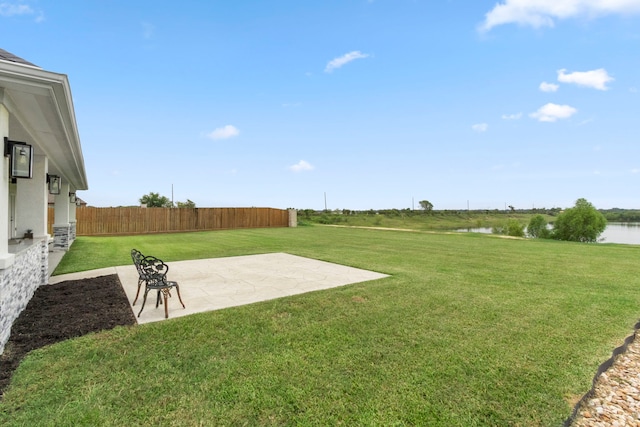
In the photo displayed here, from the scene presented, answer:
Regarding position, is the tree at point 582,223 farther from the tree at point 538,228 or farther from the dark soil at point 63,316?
the dark soil at point 63,316

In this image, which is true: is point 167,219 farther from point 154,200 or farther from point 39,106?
point 39,106

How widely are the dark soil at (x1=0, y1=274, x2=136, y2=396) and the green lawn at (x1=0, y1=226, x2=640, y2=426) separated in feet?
0.76

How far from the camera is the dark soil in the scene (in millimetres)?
2840

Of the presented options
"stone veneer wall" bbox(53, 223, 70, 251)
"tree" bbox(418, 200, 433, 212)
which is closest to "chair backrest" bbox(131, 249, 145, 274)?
"stone veneer wall" bbox(53, 223, 70, 251)

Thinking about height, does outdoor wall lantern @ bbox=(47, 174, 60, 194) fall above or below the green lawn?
above

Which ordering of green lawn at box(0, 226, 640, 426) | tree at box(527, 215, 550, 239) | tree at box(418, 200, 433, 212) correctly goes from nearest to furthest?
green lawn at box(0, 226, 640, 426), tree at box(527, 215, 550, 239), tree at box(418, 200, 433, 212)

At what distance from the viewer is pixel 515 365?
254cm

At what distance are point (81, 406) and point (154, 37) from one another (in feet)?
39.2

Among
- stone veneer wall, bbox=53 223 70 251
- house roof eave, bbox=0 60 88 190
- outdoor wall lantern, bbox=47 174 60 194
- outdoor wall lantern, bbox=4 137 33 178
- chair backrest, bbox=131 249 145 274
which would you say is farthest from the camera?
stone veneer wall, bbox=53 223 70 251

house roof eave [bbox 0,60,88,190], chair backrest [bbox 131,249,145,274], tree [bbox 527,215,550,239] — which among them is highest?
house roof eave [bbox 0,60,88,190]

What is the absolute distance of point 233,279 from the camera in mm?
5691

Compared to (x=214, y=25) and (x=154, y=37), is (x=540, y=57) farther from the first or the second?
(x=154, y=37)

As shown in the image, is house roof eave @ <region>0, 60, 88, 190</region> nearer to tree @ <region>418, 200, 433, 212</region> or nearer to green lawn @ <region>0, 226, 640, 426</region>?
green lawn @ <region>0, 226, 640, 426</region>

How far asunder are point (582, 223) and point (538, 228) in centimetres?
405
